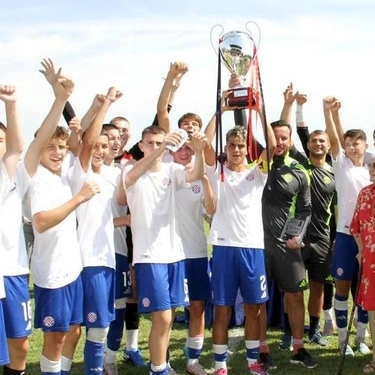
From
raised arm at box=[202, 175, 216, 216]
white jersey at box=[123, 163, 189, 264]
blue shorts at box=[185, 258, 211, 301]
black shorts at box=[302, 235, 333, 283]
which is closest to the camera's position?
white jersey at box=[123, 163, 189, 264]

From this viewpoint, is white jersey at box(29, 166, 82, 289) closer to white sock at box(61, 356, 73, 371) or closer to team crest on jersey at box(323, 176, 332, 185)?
white sock at box(61, 356, 73, 371)

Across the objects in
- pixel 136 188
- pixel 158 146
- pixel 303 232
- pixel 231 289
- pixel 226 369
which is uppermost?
pixel 158 146

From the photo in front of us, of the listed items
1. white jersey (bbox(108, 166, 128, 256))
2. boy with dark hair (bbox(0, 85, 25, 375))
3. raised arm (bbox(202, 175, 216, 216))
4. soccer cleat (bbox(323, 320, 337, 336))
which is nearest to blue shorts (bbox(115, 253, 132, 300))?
white jersey (bbox(108, 166, 128, 256))

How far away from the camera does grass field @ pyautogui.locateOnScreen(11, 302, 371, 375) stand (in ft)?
19.9

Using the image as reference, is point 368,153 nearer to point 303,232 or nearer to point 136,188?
point 303,232

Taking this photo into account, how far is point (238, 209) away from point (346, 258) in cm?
137

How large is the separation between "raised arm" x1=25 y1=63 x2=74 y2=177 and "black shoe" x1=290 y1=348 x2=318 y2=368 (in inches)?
128

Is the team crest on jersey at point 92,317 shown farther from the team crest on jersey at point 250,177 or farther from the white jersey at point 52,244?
the team crest on jersey at point 250,177

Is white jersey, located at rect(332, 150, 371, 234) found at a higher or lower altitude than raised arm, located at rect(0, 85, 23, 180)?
lower

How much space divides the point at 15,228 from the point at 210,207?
1.86 m

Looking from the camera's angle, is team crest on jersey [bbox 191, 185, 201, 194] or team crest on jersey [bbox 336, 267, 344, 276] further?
team crest on jersey [bbox 336, 267, 344, 276]

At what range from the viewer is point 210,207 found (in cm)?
557

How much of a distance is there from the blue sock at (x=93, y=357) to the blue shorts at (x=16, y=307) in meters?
0.82

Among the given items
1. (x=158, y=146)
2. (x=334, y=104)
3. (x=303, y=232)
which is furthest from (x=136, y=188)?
(x=334, y=104)
